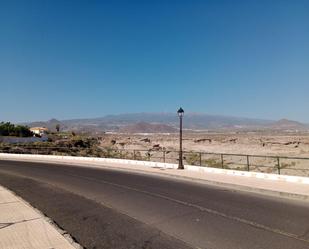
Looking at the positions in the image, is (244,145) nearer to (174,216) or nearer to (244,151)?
(244,151)

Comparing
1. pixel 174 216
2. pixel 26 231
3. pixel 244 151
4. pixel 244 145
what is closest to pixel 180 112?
pixel 174 216

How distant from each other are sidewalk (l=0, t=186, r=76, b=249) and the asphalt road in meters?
0.48

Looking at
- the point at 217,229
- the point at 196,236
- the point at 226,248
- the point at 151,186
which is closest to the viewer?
the point at 226,248

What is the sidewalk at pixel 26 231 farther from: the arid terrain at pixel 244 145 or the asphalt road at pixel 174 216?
the arid terrain at pixel 244 145

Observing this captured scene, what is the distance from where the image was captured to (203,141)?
94812 mm

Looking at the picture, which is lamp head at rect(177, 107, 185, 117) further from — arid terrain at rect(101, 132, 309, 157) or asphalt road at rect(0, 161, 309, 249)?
arid terrain at rect(101, 132, 309, 157)

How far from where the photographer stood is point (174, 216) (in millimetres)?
9680

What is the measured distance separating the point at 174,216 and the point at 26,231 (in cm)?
391

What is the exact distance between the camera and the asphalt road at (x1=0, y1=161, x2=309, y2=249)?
7465mm

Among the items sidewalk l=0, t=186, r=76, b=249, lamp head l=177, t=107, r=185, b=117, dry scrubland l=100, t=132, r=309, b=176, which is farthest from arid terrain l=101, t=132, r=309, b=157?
sidewalk l=0, t=186, r=76, b=249

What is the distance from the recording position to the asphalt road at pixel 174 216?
7465 mm

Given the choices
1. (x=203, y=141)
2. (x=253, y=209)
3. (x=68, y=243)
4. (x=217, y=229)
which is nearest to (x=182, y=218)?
(x=217, y=229)

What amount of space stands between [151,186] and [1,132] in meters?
97.3

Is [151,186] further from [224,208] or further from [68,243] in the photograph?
[68,243]
